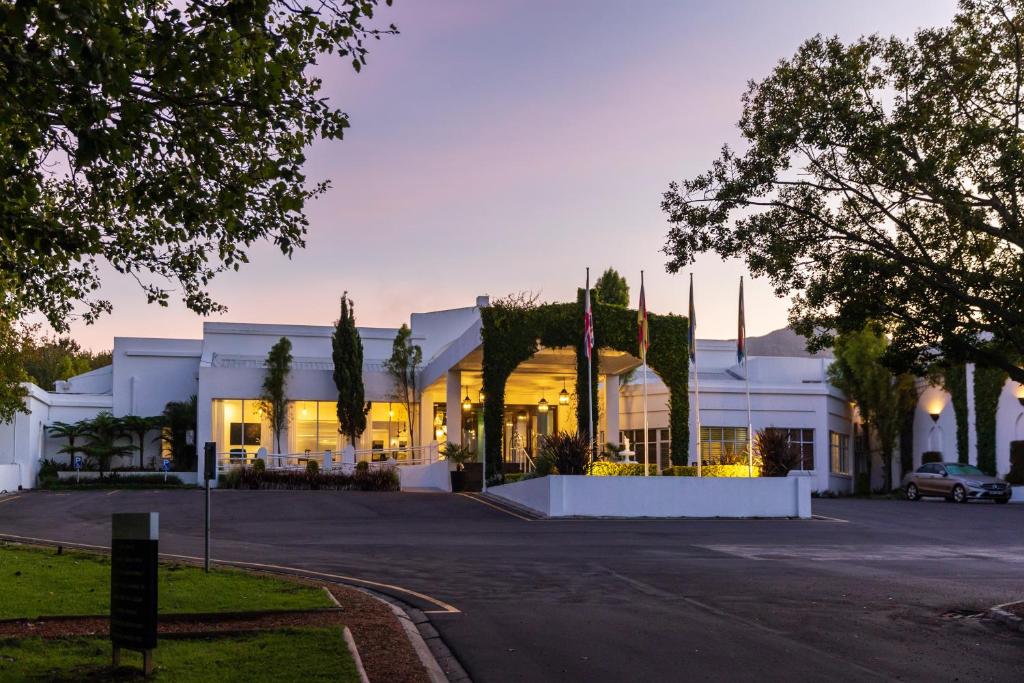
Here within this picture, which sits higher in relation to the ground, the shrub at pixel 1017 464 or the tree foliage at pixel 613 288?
the tree foliage at pixel 613 288

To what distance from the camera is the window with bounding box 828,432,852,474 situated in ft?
155

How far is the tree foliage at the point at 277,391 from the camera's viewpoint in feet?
146

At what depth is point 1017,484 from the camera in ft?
128

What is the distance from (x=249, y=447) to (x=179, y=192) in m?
35.9

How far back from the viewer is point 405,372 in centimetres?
4556

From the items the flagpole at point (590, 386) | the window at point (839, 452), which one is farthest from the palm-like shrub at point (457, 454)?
the window at point (839, 452)

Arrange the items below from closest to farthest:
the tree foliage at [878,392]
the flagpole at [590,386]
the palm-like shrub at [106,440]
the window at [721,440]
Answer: the flagpole at [590,386] < the palm-like shrub at [106,440] < the tree foliage at [878,392] < the window at [721,440]

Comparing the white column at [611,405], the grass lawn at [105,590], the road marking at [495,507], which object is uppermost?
the white column at [611,405]

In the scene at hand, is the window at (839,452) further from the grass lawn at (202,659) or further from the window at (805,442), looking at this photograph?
the grass lawn at (202,659)

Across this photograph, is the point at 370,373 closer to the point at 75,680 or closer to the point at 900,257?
the point at 900,257

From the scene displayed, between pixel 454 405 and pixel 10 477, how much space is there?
15508mm

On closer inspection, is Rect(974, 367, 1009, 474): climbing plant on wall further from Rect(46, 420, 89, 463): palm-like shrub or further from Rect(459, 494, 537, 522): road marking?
Rect(46, 420, 89, 463): palm-like shrub

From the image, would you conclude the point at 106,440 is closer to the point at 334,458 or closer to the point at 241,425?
the point at 241,425

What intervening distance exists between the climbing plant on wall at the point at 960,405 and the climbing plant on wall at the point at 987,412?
74cm
